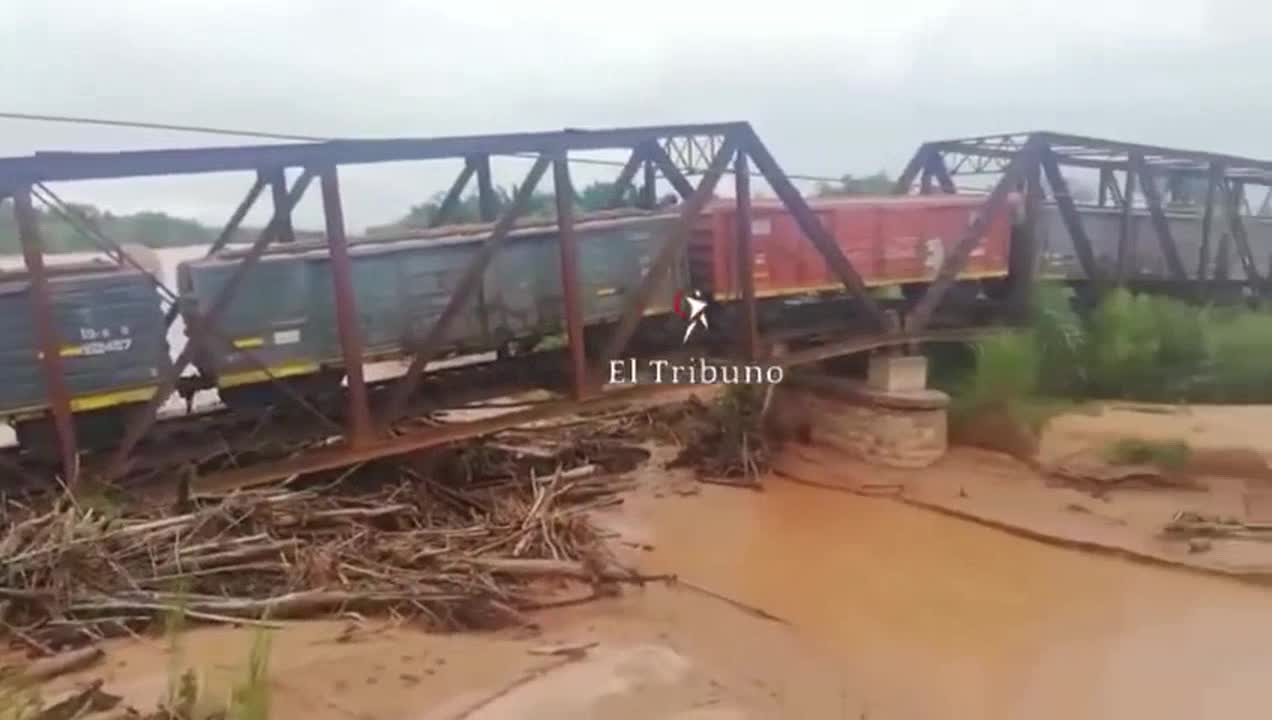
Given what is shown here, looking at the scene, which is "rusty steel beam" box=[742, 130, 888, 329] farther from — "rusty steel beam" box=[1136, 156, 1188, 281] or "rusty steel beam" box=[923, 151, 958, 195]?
"rusty steel beam" box=[1136, 156, 1188, 281]

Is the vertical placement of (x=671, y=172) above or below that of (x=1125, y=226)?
above

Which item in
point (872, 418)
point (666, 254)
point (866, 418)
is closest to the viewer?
point (666, 254)

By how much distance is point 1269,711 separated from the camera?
8852mm

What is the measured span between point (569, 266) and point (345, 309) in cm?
269

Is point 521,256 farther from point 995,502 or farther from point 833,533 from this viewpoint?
point 995,502

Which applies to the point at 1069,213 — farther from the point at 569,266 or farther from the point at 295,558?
the point at 295,558

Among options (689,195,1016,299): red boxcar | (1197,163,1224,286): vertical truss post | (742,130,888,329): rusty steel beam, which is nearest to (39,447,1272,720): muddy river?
(742,130,888,329): rusty steel beam

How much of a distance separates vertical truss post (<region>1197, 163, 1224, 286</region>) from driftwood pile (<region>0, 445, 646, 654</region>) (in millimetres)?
15431

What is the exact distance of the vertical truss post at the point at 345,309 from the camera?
10516 millimetres

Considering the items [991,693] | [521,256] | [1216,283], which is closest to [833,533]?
[991,693]

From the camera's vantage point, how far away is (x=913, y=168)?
21.3 metres

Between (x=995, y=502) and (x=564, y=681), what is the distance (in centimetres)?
817

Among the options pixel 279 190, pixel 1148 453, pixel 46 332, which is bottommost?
pixel 1148 453

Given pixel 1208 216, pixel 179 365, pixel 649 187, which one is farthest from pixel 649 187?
pixel 1208 216
